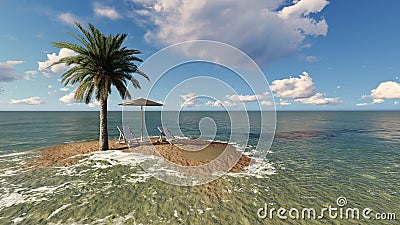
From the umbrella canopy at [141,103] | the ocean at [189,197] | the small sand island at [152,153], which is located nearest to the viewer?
the ocean at [189,197]

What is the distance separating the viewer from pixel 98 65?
1166 centimetres

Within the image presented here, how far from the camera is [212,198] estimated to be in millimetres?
6484

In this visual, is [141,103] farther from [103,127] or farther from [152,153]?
[152,153]

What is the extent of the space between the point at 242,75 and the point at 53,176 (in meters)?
9.47

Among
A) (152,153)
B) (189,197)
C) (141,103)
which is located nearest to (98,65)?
(141,103)

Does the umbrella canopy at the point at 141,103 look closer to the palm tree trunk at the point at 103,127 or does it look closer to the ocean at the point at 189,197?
the palm tree trunk at the point at 103,127

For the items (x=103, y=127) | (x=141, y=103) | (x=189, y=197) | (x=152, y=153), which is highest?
(x=141, y=103)

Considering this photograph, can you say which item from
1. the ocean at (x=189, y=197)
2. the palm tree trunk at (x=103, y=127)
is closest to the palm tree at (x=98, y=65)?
the palm tree trunk at (x=103, y=127)

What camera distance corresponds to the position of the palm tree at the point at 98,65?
450 inches

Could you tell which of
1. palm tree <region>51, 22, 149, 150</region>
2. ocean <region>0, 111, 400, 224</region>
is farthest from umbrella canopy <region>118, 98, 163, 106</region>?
ocean <region>0, 111, 400, 224</region>

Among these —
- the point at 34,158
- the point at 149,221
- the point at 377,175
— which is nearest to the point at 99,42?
the point at 34,158

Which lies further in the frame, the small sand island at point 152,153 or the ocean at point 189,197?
the small sand island at point 152,153

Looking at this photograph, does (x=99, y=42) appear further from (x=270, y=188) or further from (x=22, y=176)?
(x=270, y=188)

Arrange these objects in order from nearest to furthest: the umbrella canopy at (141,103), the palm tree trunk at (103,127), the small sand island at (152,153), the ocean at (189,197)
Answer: the ocean at (189,197) → the small sand island at (152,153) → the palm tree trunk at (103,127) → the umbrella canopy at (141,103)
